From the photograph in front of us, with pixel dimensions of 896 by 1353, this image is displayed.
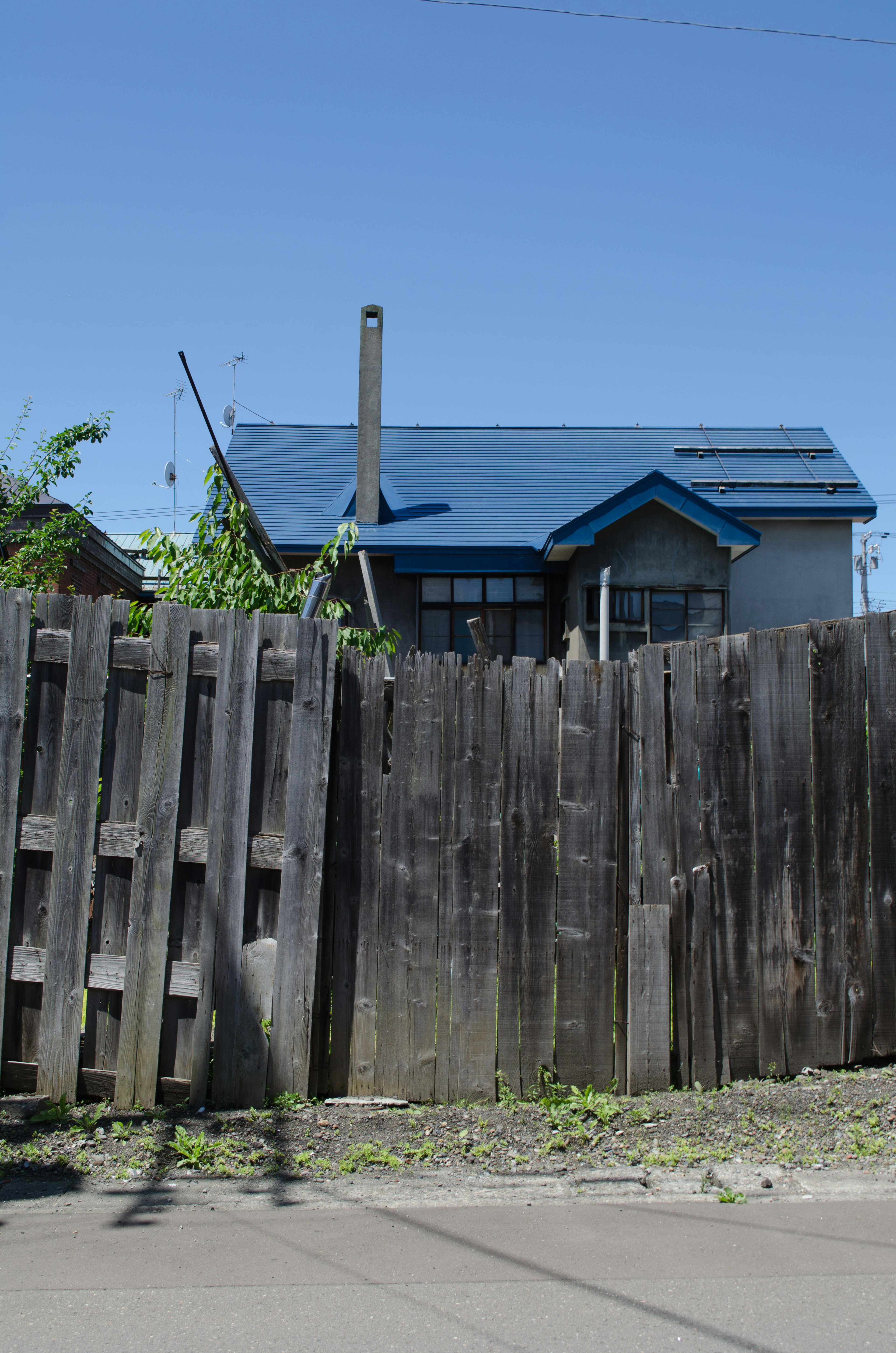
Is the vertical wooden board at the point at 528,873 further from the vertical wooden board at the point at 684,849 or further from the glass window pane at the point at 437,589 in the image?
the glass window pane at the point at 437,589

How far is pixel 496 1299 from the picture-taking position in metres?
2.79

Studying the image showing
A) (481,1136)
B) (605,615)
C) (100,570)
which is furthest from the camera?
(100,570)

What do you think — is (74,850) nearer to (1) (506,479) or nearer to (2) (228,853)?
(2) (228,853)

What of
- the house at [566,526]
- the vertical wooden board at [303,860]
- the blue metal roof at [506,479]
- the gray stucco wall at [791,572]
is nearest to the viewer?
the vertical wooden board at [303,860]

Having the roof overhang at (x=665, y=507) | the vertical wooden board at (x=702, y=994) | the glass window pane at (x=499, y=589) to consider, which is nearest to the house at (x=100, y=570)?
the glass window pane at (x=499, y=589)

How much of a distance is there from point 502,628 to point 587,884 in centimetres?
1118

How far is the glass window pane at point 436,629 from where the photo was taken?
49.2 ft

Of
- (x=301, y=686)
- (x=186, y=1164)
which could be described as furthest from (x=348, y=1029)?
(x=301, y=686)

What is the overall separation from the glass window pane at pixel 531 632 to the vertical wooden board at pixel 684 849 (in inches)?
431

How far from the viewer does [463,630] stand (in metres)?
15.2

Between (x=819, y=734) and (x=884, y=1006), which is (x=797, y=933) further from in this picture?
(x=819, y=734)

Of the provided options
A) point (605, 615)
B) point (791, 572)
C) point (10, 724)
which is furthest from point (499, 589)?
point (10, 724)

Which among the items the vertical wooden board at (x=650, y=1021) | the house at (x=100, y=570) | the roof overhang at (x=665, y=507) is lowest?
the vertical wooden board at (x=650, y=1021)

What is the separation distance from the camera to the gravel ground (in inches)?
142
